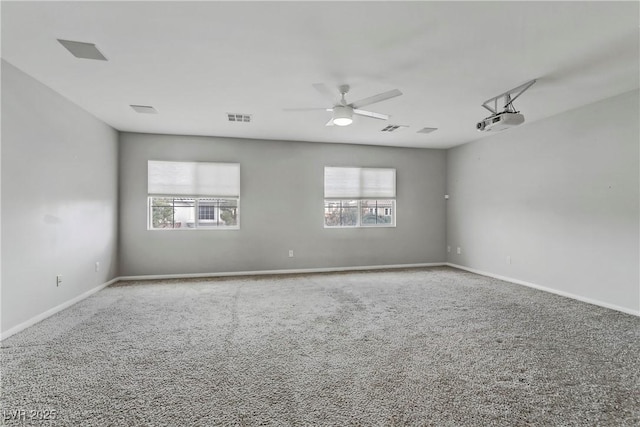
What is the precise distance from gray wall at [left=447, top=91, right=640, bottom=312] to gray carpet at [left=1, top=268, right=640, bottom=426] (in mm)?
571

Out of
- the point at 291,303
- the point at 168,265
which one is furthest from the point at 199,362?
the point at 168,265

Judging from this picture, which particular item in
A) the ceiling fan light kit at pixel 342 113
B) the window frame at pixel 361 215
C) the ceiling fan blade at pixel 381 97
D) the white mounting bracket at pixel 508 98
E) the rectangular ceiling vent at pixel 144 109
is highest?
the rectangular ceiling vent at pixel 144 109

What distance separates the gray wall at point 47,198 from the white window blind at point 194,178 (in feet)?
2.66

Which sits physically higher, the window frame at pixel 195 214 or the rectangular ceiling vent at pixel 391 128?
the rectangular ceiling vent at pixel 391 128

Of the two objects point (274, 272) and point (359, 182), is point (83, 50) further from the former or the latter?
point (359, 182)

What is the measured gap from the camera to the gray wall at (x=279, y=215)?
18.9 ft

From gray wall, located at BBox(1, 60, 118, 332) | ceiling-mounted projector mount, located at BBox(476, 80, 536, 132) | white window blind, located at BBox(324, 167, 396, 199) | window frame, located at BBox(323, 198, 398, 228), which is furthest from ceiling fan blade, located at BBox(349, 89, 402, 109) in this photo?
gray wall, located at BBox(1, 60, 118, 332)

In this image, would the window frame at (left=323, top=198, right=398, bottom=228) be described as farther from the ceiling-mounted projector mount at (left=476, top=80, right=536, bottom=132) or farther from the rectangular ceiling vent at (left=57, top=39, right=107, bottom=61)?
the rectangular ceiling vent at (left=57, top=39, right=107, bottom=61)

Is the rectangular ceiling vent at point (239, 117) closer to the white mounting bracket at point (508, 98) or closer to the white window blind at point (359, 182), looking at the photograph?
the white window blind at point (359, 182)

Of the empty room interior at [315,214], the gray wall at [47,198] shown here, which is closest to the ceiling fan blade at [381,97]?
the empty room interior at [315,214]

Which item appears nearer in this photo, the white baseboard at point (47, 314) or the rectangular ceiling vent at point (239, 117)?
the white baseboard at point (47, 314)

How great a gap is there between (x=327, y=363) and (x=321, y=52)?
266cm

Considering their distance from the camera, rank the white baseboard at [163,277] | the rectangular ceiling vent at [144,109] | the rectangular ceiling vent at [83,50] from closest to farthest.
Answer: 1. the rectangular ceiling vent at [83,50]
2. the white baseboard at [163,277]
3. the rectangular ceiling vent at [144,109]

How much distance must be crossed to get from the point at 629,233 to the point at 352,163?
439 cm
